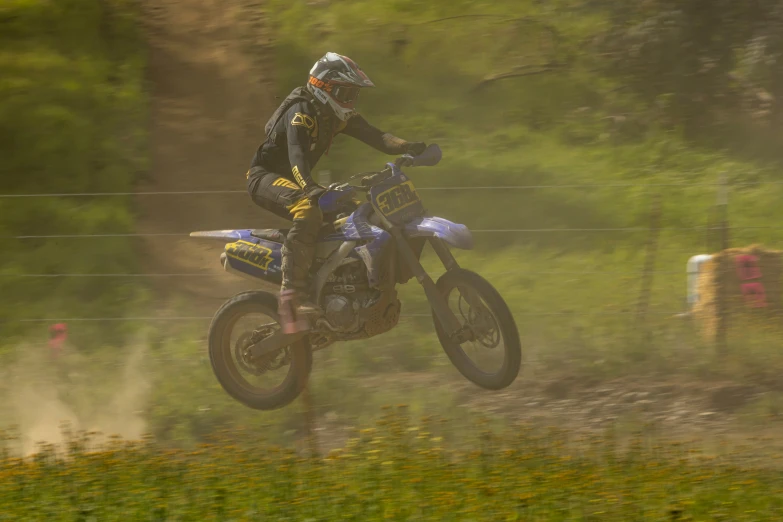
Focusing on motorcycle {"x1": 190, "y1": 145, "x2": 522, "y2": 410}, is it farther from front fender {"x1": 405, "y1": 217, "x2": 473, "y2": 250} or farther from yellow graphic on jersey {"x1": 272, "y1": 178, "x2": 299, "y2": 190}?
yellow graphic on jersey {"x1": 272, "y1": 178, "x2": 299, "y2": 190}

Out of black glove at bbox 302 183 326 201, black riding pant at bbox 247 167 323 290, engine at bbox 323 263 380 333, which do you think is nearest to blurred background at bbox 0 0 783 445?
engine at bbox 323 263 380 333

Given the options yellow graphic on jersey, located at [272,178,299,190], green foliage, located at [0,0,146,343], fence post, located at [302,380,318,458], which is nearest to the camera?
fence post, located at [302,380,318,458]

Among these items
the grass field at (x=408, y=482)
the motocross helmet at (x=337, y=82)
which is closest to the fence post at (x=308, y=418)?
the grass field at (x=408, y=482)

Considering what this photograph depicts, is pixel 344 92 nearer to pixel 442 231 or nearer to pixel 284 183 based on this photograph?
pixel 284 183

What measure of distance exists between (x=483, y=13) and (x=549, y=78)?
1836mm

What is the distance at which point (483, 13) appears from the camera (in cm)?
1580

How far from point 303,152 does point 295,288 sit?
37.1 inches

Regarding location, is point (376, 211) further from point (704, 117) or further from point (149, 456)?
point (704, 117)

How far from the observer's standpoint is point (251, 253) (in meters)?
7.68

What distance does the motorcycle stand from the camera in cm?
708

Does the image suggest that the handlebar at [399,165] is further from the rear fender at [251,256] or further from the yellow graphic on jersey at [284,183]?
the rear fender at [251,256]

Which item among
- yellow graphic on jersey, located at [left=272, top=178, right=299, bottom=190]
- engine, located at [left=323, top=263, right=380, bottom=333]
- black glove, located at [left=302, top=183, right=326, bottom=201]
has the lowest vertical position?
engine, located at [left=323, top=263, right=380, bottom=333]

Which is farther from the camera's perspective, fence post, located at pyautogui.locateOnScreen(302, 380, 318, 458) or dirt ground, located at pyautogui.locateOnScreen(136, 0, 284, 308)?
dirt ground, located at pyautogui.locateOnScreen(136, 0, 284, 308)

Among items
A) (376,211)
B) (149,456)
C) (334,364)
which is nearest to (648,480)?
(376,211)
